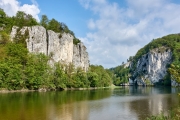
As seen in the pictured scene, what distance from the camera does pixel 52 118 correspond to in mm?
23266

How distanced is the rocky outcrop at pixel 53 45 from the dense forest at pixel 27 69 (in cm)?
255

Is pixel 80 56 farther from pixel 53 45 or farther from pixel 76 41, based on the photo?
pixel 53 45

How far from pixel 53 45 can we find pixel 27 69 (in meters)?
22.1

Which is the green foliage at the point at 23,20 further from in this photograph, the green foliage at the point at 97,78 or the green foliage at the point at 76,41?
the green foliage at the point at 97,78

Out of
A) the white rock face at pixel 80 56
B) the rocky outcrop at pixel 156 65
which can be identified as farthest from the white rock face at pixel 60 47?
the rocky outcrop at pixel 156 65

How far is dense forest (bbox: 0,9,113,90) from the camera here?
65.4m

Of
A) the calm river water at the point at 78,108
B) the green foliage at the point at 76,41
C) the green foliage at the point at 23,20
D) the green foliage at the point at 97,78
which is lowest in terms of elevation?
the calm river water at the point at 78,108

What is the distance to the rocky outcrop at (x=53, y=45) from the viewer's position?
82.5 meters

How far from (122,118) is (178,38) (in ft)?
573

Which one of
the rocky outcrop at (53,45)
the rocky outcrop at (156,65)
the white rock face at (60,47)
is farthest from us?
the rocky outcrop at (156,65)

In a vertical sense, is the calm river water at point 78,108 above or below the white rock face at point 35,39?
below

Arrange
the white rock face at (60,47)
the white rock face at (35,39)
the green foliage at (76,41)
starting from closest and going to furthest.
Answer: the white rock face at (35,39) → the white rock face at (60,47) → the green foliage at (76,41)

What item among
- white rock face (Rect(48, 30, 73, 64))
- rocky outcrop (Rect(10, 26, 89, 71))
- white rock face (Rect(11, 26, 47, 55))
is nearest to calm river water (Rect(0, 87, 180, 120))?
white rock face (Rect(11, 26, 47, 55))

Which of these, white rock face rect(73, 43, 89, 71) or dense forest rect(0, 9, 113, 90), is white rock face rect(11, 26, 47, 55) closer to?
dense forest rect(0, 9, 113, 90)
